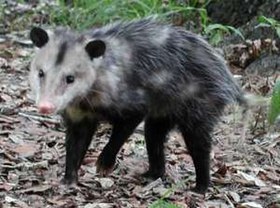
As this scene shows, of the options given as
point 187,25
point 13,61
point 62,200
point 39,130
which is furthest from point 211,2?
point 62,200

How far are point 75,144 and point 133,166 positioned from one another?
0.61 meters

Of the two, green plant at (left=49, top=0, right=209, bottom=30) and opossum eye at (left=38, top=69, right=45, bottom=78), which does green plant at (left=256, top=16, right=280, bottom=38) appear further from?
opossum eye at (left=38, top=69, right=45, bottom=78)

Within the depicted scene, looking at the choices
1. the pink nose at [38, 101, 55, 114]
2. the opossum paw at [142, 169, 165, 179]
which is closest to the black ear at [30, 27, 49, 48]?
the pink nose at [38, 101, 55, 114]

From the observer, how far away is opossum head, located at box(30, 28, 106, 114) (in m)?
3.92

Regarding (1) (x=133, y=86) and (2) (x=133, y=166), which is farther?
(2) (x=133, y=166)

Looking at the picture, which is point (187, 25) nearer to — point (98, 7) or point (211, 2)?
point (211, 2)

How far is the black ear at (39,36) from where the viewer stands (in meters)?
4.13

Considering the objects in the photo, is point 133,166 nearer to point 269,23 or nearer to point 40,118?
point 40,118

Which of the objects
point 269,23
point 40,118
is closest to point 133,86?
point 40,118

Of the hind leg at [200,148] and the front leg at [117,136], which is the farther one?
the hind leg at [200,148]

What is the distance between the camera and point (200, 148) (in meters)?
4.46

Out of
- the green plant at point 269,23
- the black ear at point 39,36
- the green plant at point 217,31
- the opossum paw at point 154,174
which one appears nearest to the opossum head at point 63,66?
the black ear at point 39,36

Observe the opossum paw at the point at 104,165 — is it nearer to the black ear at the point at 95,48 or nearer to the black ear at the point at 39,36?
the black ear at the point at 95,48

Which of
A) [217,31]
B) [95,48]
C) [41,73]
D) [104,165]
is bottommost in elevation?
[104,165]
